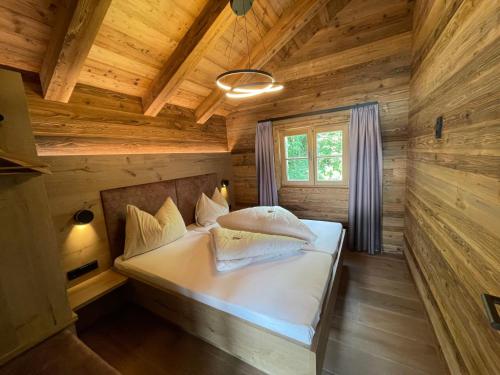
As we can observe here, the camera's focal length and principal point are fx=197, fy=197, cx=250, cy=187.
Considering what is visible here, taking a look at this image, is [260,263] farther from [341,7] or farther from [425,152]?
[341,7]

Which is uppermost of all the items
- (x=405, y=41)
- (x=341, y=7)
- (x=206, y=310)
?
(x=341, y=7)

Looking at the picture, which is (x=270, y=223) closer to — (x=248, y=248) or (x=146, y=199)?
(x=248, y=248)

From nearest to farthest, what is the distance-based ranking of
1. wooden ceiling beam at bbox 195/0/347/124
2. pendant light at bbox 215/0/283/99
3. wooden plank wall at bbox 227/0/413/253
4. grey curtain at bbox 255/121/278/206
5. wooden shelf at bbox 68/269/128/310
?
wooden shelf at bbox 68/269/128/310 → pendant light at bbox 215/0/283/99 → wooden ceiling beam at bbox 195/0/347/124 → wooden plank wall at bbox 227/0/413/253 → grey curtain at bbox 255/121/278/206

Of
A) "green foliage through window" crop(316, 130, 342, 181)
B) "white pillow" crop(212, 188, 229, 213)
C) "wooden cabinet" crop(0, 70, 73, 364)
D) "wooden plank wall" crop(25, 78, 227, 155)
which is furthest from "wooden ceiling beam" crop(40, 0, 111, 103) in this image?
"green foliage through window" crop(316, 130, 342, 181)

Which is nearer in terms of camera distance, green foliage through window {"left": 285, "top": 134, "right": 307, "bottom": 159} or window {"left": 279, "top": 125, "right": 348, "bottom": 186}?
window {"left": 279, "top": 125, "right": 348, "bottom": 186}

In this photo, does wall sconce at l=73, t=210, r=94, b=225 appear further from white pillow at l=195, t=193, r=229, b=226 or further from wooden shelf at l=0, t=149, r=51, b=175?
white pillow at l=195, t=193, r=229, b=226

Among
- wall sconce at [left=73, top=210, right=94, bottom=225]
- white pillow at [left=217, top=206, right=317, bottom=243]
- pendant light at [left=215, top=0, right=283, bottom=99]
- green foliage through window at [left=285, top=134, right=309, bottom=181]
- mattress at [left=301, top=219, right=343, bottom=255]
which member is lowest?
mattress at [left=301, top=219, right=343, bottom=255]

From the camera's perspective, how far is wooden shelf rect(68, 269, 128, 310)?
5.27 ft

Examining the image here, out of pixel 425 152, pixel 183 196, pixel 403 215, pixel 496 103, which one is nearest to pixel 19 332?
pixel 183 196

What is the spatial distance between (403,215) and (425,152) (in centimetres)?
→ 124

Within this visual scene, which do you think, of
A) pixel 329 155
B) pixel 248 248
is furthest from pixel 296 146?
pixel 248 248

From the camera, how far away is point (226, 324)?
1388 millimetres

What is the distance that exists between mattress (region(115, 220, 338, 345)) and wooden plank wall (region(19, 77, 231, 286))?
0.41 metres

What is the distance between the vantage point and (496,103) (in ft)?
2.86
